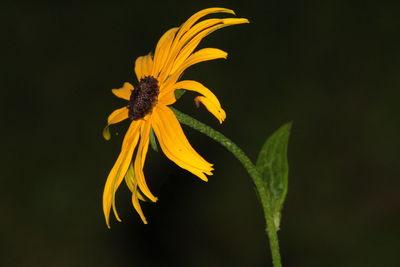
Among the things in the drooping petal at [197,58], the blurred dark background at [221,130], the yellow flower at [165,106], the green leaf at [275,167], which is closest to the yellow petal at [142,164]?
the yellow flower at [165,106]

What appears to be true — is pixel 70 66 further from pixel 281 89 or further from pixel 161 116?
→ pixel 161 116

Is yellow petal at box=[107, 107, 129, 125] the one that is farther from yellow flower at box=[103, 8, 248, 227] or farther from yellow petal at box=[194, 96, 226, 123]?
yellow petal at box=[194, 96, 226, 123]

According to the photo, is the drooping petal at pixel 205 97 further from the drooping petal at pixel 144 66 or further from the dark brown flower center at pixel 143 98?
the drooping petal at pixel 144 66

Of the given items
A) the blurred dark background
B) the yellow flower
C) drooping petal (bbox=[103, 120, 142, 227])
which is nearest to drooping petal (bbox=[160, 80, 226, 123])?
the yellow flower

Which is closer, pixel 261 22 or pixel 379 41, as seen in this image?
pixel 379 41

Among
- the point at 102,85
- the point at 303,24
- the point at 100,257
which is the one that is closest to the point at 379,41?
the point at 303,24

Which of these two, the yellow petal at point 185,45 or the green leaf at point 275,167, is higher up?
the yellow petal at point 185,45

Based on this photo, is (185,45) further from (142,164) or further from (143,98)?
(142,164)
